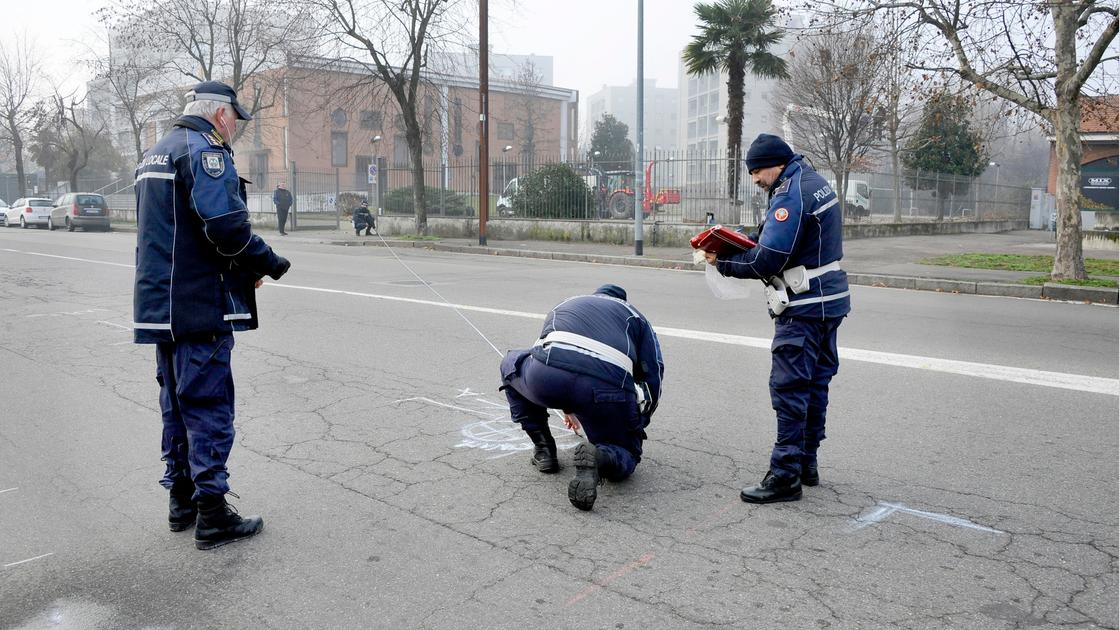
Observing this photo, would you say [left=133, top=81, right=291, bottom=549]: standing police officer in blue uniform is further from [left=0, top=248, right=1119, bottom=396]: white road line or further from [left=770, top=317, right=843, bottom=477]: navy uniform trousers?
[left=0, top=248, right=1119, bottom=396]: white road line

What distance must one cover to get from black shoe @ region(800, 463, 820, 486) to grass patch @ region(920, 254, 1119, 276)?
12.7m

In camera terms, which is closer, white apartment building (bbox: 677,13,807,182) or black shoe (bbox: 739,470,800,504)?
black shoe (bbox: 739,470,800,504)

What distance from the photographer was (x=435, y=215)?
2798 cm

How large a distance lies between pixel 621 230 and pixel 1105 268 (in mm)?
10827

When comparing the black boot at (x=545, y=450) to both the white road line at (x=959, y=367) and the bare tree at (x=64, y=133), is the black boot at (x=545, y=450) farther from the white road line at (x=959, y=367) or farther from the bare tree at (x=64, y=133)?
the bare tree at (x=64, y=133)

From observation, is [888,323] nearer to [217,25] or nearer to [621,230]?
[621,230]

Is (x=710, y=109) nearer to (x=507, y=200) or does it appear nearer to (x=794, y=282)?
(x=507, y=200)

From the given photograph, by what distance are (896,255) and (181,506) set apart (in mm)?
16961

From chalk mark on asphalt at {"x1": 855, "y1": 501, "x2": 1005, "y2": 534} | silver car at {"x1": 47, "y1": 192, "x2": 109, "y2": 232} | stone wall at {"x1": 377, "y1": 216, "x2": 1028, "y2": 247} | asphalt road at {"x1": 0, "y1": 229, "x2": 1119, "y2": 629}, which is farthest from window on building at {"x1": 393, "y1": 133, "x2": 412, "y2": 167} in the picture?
chalk mark on asphalt at {"x1": 855, "y1": 501, "x2": 1005, "y2": 534}

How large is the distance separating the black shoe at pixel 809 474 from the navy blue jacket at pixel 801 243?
78 centimetres

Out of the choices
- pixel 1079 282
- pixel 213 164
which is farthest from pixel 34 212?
pixel 213 164

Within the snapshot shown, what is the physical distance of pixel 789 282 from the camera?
163 inches

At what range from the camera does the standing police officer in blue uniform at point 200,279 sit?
3580 millimetres

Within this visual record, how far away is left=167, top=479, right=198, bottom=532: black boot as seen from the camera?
3879 mm
